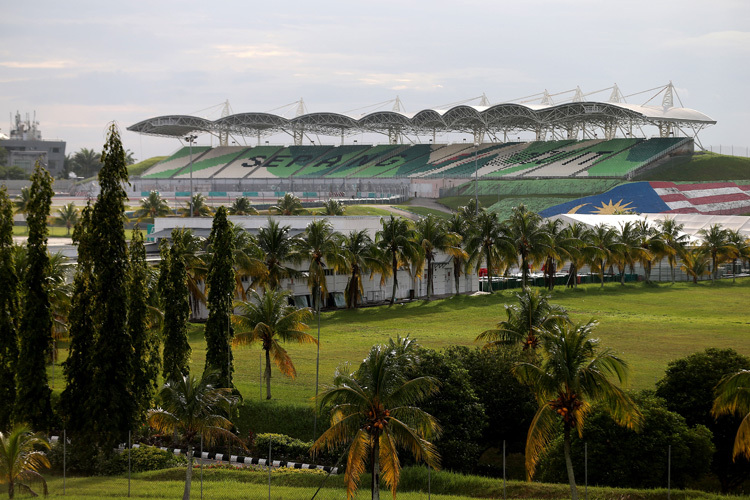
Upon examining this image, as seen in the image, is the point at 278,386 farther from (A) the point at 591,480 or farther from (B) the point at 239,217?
(B) the point at 239,217

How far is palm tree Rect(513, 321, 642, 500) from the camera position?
2009 cm

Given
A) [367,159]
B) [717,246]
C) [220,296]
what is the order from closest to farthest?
[220,296] < [717,246] < [367,159]

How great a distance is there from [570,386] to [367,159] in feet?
412

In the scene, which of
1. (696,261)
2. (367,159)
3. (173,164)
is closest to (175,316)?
(696,261)

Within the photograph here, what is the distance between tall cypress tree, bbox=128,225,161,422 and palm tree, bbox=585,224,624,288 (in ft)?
137

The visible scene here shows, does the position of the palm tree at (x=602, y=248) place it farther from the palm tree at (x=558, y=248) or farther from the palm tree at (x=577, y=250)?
the palm tree at (x=558, y=248)

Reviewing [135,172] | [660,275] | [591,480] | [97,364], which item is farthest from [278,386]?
[135,172]

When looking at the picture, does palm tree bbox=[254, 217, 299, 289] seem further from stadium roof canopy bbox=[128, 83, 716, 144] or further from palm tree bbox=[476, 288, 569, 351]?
stadium roof canopy bbox=[128, 83, 716, 144]

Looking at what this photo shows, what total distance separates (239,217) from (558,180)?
57.0m

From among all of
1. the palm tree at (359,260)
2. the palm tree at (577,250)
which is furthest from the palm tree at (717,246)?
the palm tree at (359,260)

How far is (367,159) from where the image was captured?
5684 inches

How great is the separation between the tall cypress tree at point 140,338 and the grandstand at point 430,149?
283 feet

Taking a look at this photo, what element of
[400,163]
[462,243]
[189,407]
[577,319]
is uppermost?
[400,163]

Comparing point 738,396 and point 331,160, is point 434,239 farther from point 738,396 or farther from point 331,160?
point 331,160
